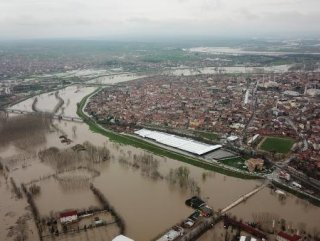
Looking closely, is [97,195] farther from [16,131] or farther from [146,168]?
[16,131]

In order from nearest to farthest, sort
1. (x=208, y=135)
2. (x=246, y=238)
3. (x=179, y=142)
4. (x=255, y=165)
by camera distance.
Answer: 1. (x=246, y=238)
2. (x=255, y=165)
3. (x=179, y=142)
4. (x=208, y=135)

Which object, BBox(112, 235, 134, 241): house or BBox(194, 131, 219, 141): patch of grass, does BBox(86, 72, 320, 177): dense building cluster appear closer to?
Answer: BBox(194, 131, 219, 141): patch of grass

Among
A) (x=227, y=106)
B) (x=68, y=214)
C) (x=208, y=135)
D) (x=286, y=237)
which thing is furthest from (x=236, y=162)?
(x=227, y=106)

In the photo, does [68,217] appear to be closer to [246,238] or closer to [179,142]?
[246,238]

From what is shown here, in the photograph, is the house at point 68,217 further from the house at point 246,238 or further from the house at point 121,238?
the house at point 246,238

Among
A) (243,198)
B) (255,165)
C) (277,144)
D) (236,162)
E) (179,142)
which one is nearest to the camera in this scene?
(243,198)

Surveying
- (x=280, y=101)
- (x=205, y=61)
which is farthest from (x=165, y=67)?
(x=280, y=101)

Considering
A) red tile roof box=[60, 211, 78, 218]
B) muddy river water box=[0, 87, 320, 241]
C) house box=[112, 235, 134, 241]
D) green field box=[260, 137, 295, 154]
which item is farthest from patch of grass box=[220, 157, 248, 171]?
red tile roof box=[60, 211, 78, 218]

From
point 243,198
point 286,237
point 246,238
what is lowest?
point 243,198
